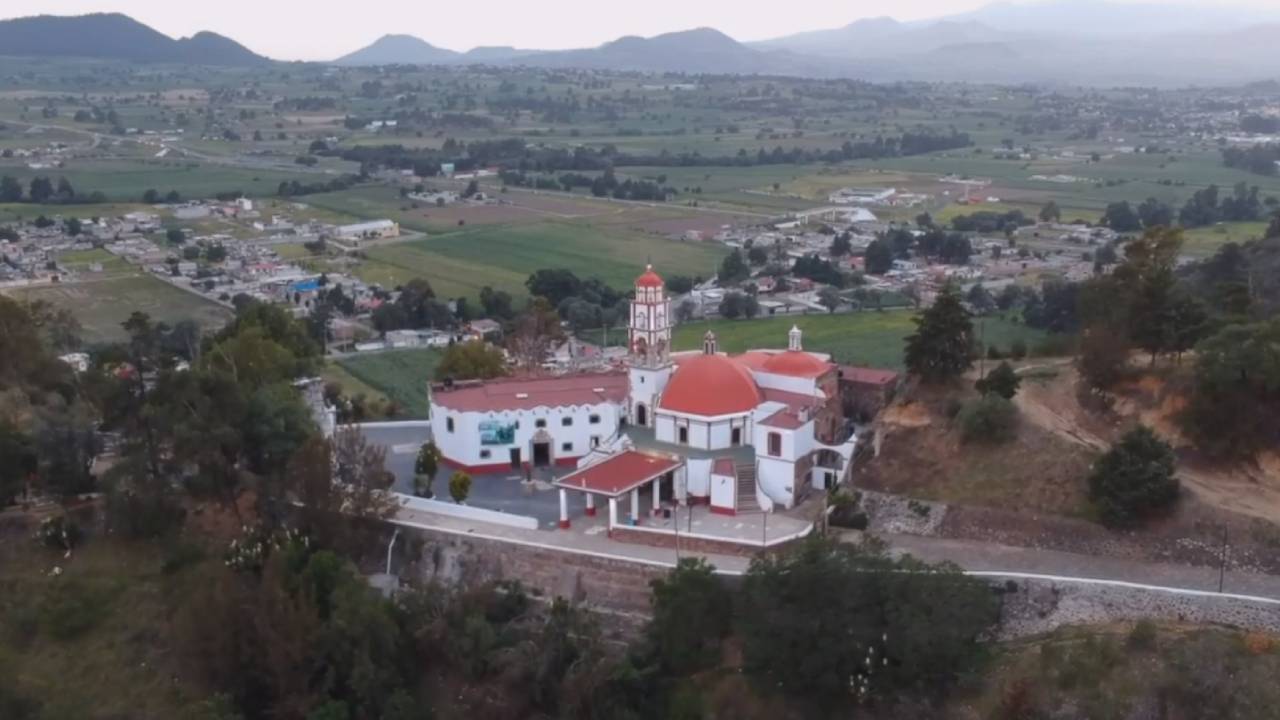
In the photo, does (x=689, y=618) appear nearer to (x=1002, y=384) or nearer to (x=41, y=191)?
(x=1002, y=384)

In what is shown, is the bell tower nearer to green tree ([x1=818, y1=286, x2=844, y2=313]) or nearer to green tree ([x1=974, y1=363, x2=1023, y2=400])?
green tree ([x1=974, y1=363, x2=1023, y2=400])

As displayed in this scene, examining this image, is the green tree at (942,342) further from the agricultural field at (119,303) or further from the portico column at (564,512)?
the agricultural field at (119,303)

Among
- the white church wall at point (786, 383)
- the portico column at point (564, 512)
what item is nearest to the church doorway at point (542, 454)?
the portico column at point (564, 512)

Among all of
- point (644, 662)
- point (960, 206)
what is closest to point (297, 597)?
point (644, 662)

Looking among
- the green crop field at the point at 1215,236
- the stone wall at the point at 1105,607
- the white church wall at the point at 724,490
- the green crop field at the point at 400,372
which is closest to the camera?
the stone wall at the point at 1105,607

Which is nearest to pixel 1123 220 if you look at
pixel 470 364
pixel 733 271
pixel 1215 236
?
pixel 1215 236

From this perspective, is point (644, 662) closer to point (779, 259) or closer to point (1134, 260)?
point (1134, 260)

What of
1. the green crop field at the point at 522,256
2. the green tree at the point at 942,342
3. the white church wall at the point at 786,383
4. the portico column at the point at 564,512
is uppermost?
the green tree at the point at 942,342
